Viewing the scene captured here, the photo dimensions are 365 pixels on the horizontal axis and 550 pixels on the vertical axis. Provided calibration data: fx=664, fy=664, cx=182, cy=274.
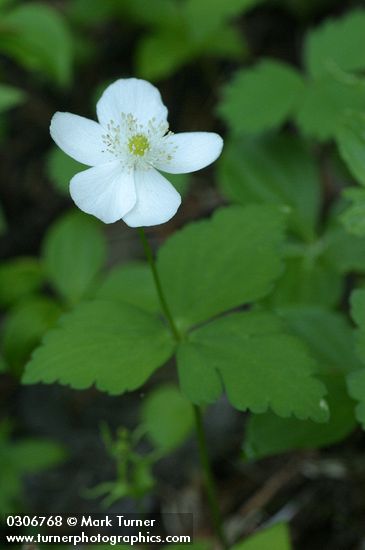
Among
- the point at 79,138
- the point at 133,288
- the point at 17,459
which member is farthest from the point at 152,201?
the point at 17,459

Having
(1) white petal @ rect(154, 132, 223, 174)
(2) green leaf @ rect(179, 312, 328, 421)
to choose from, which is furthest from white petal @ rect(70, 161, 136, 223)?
(2) green leaf @ rect(179, 312, 328, 421)

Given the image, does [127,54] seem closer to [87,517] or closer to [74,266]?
[74,266]

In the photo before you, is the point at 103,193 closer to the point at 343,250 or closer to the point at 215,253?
the point at 215,253

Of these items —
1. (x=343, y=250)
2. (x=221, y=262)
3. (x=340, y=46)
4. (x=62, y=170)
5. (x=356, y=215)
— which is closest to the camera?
(x=221, y=262)

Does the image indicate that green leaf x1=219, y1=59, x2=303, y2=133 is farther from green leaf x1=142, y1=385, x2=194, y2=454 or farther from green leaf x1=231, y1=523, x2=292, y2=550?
green leaf x1=231, y1=523, x2=292, y2=550

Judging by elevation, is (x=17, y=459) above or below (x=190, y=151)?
below

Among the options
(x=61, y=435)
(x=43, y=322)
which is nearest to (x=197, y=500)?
(x=61, y=435)

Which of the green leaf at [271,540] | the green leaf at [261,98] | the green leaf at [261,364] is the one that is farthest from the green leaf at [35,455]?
the green leaf at [261,98]

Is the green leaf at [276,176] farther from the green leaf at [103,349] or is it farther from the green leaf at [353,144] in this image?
the green leaf at [103,349]
